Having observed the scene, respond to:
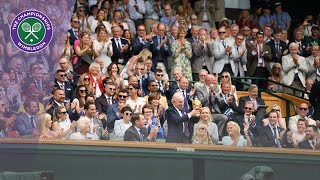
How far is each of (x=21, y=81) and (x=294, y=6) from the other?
36.0 ft

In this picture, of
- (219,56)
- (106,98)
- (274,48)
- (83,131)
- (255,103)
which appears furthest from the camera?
(274,48)

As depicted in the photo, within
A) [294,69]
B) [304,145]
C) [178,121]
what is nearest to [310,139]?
[304,145]

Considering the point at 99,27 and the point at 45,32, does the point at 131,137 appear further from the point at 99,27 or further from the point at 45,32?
the point at 45,32

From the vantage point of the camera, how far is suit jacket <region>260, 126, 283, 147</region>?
11.4 metres

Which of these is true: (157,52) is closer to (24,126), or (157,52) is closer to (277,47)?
(277,47)

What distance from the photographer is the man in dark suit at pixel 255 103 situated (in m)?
13.0

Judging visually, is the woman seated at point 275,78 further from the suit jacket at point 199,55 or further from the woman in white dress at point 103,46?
the woman in white dress at point 103,46

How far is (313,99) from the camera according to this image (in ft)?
45.4

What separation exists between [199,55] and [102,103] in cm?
250

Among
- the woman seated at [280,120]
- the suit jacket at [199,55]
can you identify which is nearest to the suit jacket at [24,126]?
the woman seated at [280,120]

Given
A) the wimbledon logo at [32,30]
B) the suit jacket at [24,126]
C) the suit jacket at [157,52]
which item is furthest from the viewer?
the suit jacket at [157,52]

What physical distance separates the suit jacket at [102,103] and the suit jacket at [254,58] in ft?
11.4

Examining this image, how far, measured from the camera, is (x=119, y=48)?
43.2 ft

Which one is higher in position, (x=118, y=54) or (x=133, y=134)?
(x=118, y=54)
